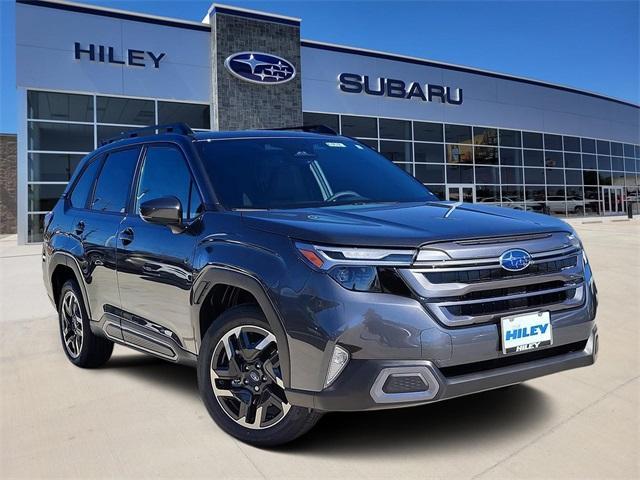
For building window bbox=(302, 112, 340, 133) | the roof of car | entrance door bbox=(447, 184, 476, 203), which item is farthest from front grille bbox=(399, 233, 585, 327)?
entrance door bbox=(447, 184, 476, 203)

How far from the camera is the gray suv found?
2531 millimetres

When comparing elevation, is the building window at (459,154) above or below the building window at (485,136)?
below

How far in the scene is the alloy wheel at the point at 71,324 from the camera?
4.73 m

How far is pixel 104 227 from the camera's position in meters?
4.28

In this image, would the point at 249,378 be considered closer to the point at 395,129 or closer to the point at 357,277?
the point at 357,277

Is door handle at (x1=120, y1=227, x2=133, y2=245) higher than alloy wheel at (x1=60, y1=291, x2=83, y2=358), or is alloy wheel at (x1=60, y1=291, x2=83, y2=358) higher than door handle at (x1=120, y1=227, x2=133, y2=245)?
door handle at (x1=120, y1=227, x2=133, y2=245)

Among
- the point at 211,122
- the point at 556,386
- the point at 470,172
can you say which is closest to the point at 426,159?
the point at 470,172

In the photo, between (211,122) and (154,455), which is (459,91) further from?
(154,455)

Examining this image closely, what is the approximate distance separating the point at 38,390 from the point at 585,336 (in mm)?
3662

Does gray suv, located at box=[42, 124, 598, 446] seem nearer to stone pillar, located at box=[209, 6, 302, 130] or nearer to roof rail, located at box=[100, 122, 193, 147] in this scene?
roof rail, located at box=[100, 122, 193, 147]

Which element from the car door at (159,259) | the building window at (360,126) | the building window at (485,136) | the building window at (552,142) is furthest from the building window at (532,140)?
the car door at (159,259)

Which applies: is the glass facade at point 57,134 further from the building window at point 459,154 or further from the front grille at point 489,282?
the front grille at point 489,282

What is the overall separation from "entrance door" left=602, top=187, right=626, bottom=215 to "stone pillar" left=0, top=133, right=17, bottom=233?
33937 mm

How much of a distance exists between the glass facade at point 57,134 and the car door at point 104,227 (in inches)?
600
